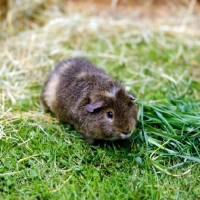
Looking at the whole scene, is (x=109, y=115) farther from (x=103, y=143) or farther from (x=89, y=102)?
(x=103, y=143)

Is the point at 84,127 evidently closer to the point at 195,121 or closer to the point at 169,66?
the point at 195,121

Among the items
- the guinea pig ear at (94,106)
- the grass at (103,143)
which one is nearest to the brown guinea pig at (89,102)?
the guinea pig ear at (94,106)

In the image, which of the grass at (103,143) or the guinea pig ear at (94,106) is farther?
the guinea pig ear at (94,106)

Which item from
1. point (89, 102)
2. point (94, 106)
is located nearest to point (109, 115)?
point (94, 106)

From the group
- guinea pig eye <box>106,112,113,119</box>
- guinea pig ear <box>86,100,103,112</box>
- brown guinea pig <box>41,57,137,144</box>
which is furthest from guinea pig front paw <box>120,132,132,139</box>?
guinea pig ear <box>86,100,103,112</box>

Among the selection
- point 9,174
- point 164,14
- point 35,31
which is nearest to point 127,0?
point 164,14

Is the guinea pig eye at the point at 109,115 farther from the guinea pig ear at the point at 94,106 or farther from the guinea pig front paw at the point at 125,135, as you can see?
the guinea pig front paw at the point at 125,135
